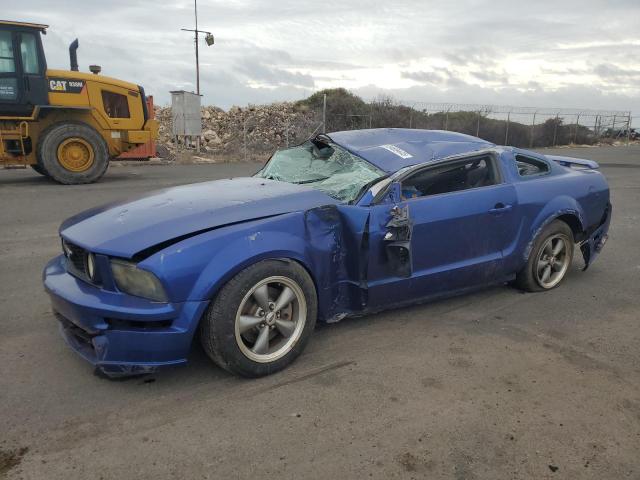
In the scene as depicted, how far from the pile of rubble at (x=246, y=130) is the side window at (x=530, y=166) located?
640 inches

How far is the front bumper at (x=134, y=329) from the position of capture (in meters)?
2.97

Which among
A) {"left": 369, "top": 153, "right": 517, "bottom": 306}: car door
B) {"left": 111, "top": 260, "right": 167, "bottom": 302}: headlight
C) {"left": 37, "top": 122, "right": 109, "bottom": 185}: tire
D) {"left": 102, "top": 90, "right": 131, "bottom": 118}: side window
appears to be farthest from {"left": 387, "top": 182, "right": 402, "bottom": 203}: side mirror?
{"left": 102, "top": 90, "right": 131, "bottom": 118}: side window

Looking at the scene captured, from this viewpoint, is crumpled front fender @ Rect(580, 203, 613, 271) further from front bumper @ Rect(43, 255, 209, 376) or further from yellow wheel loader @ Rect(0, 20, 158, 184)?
yellow wheel loader @ Rect(0, 20, 158, 184)

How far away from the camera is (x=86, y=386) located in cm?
322

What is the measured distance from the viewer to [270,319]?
3.34m

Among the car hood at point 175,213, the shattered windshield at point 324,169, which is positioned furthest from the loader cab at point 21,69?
the car hood at point 175,213

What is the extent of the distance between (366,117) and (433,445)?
88.9 feet

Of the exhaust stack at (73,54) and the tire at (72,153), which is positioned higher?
the exhaust stack at (73,54)

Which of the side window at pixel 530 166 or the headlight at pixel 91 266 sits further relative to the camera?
the side window at pixel 530 166

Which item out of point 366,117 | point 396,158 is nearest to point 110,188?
point 396,158

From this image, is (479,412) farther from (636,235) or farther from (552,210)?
(636,235)

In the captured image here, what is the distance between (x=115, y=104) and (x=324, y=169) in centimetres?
956

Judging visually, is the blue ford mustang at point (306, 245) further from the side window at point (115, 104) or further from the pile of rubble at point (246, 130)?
the pile of rubble at point (246, 130)

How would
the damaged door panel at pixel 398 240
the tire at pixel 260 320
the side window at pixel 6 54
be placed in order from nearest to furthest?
the tire at pixel 260 320
the damaged door panel at pixel 398 240
the side window at pixel 6 54
